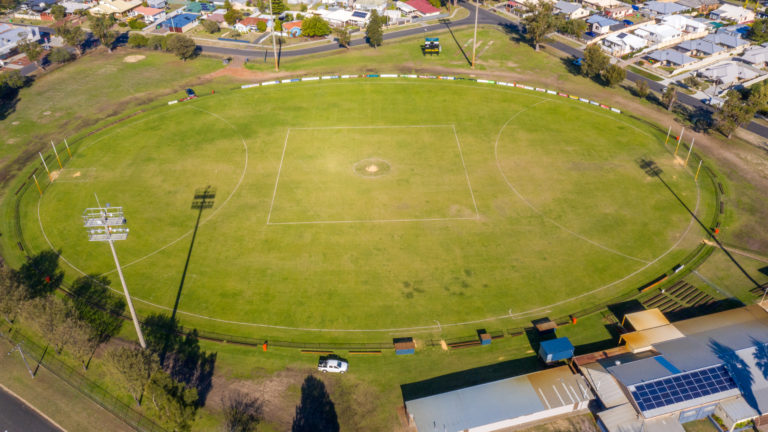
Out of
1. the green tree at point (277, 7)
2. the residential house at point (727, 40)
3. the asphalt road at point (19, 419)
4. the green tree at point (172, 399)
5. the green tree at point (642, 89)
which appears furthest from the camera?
the green tree at point (277, 7)

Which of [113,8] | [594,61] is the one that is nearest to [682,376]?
[594,61]

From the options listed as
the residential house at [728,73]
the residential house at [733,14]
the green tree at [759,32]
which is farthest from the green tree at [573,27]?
the residential house at [733,14]

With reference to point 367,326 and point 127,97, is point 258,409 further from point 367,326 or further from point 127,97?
point 127,97

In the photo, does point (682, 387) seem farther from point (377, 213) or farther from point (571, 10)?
point (571, 10)

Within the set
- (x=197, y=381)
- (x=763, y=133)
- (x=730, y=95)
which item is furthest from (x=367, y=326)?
(x=763, y=133)

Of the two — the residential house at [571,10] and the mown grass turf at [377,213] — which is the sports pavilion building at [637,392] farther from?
the residential house at [571,10]

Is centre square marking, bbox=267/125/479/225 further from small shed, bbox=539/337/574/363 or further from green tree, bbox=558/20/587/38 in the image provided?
green tree, bbox=558/20/587/38

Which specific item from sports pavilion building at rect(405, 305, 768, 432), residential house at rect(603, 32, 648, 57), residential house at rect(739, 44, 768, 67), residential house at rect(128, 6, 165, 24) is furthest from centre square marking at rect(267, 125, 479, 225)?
residential house at rect(128, 6, 165, 24)
